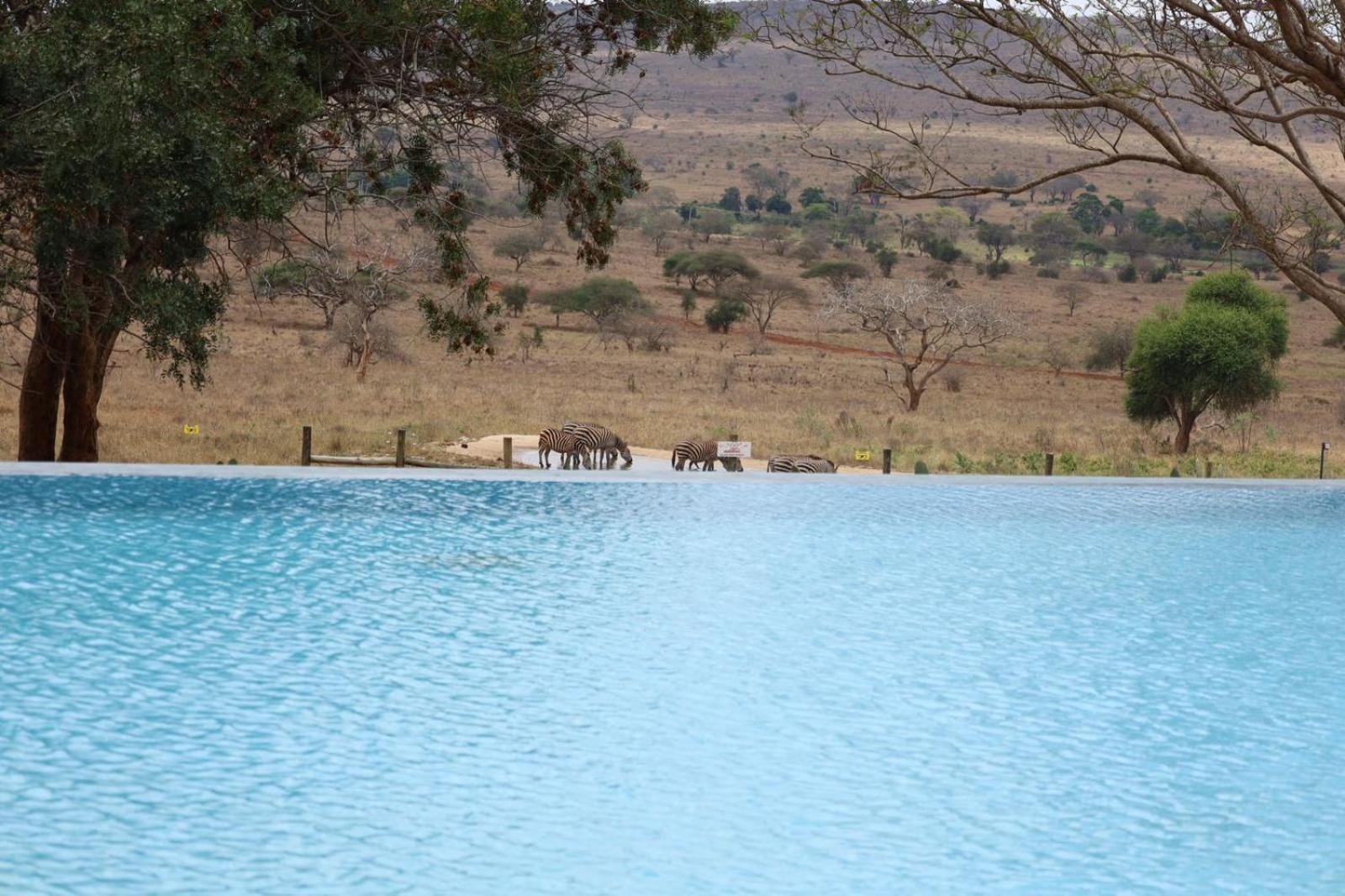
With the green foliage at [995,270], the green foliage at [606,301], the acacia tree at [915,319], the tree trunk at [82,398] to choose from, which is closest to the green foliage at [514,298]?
the green foliage at [606,301]

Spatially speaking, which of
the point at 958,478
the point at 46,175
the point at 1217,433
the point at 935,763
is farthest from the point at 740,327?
the point at 935,763

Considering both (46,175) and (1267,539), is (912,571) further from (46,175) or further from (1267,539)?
(46,175)

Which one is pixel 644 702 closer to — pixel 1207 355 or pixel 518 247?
pixel 1207 355

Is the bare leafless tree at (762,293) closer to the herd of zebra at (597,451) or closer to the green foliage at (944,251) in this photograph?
the green foliage at (944,251)

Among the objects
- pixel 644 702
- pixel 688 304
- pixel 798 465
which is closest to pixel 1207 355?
pixel 798 465

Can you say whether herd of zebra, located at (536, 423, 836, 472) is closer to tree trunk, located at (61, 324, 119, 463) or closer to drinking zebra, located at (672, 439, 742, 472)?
drinking zebra, located at (672, 439, 742, 472)

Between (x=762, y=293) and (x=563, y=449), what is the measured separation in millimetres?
31853

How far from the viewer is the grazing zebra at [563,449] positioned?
2012cm

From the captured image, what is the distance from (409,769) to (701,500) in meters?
7.28

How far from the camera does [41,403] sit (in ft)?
50.4

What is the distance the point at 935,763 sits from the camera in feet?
21.2

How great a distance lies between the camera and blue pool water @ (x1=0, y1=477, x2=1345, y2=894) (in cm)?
534

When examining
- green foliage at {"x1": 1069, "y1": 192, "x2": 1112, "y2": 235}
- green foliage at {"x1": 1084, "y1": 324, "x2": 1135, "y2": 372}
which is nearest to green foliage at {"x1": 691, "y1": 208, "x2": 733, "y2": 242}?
green foliage at {"x1": 1069, "y1": 192, "x2": 1112, "y2": 235}

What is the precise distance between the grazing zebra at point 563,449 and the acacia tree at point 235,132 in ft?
Result: 12.5
